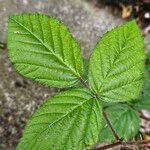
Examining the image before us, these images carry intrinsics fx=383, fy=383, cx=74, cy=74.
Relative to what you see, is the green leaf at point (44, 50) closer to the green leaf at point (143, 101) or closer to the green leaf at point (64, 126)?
the green leaf at point (64, 126)

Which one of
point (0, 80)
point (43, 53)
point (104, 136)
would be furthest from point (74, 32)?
point (43, 53)

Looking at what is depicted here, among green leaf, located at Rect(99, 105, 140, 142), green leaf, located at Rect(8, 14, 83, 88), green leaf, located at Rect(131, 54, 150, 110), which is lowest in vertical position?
green leaf, located at Rect(99, 105, 140, 142)

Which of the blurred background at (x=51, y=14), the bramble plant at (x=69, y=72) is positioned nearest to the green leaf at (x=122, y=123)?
the blurred background at (x=51, y=14)

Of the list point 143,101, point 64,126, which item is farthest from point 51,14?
point 64,126

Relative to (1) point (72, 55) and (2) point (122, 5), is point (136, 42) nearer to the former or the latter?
(1) point (72, 55)

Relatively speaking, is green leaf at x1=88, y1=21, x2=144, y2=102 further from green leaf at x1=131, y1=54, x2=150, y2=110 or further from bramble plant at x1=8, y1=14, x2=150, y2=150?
green leaf at x1=131, y1=54, x2=150, y2=110

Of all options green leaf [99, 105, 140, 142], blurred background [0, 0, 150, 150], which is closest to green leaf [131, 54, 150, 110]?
green leaf [99, 105, 140, 142]

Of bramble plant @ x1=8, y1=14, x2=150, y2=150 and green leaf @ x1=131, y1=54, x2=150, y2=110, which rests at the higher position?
bramble plant @ x1=8, y1=14, x2=150, y2=150
